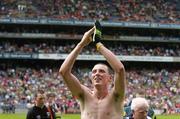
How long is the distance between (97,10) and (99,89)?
5533 centimetres

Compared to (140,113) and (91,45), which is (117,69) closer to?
(140,113)

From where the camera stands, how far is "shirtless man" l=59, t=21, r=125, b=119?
559 centimetres

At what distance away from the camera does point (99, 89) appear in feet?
18.7

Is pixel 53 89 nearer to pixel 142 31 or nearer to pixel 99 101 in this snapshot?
pixel 142 31

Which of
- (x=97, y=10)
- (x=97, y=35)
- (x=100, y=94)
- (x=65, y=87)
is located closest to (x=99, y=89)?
(x=100, y=94)

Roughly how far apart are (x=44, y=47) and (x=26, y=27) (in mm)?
2871

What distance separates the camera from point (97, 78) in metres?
5.58

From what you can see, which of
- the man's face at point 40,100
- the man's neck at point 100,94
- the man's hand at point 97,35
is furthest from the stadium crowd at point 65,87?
the man's hand at point 97,35

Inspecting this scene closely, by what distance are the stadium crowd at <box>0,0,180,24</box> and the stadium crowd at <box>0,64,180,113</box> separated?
228 inches

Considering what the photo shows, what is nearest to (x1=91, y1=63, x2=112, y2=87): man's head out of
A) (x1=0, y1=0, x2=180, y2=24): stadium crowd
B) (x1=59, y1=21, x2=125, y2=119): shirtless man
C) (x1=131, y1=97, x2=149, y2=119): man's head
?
(x1=59, y1=21, x2=125, y2=119): shirtless man

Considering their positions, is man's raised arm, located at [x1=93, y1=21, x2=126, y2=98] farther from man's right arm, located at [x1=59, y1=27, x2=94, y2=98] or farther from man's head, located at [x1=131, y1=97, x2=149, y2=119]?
man's head, located at [x1=131, y1=97, x2=149, y2=119]

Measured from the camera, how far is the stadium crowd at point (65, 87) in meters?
43.7

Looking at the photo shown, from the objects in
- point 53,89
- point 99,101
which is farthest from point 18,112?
point 99,101

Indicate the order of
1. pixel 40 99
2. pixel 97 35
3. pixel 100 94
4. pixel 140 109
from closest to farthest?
pixel 140 109 < pixel 97 35 < pixel 100 94 < pixel 40 99
